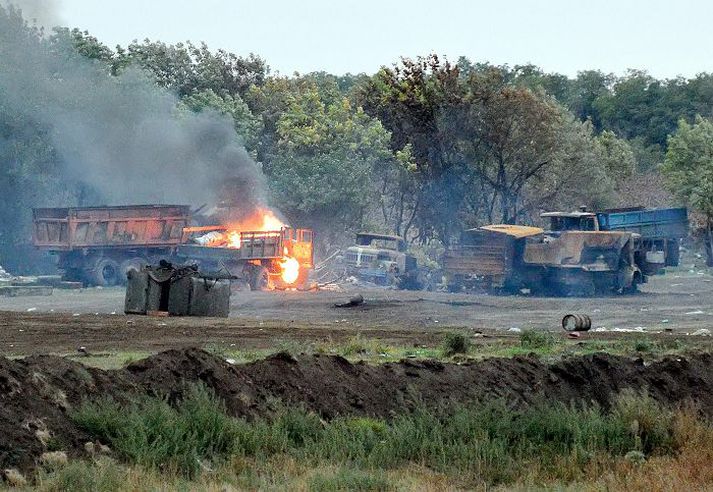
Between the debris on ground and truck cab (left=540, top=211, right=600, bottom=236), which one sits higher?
truck cab (left=540, top=211, right=600, bottom=236)

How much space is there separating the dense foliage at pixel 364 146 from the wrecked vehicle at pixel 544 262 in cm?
1440

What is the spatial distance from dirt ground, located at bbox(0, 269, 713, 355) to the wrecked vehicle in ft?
3.86

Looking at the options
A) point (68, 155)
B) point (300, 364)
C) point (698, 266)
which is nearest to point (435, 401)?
point (300, 364)

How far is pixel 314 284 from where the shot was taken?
48.8 metres

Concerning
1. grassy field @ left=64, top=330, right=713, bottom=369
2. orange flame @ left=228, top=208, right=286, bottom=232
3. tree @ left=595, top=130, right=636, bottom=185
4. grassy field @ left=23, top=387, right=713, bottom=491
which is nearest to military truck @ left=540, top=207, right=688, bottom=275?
Answer: orange flame @ left=228, top=208, right=286, bottom=232

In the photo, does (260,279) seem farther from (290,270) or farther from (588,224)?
(588,224)

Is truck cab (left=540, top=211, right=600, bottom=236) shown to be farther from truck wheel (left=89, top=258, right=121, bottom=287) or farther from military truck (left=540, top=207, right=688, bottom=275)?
truck wheel (left=89, top=258, right=121, bottom=287)

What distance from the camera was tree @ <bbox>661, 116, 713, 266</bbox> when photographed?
66.1 m

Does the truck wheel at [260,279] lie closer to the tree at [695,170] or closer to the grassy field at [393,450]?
the tree at [695,170]

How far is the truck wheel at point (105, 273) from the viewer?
48031 mm

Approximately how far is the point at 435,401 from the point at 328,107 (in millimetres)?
50953

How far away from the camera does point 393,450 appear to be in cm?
1215

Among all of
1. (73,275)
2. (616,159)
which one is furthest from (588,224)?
(616,159)

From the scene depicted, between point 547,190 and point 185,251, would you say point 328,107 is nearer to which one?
Result: point 547,190
